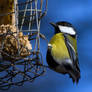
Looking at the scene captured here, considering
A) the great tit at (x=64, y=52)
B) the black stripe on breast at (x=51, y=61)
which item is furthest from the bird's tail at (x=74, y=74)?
the black stripe on breast at (x=51, y=61)

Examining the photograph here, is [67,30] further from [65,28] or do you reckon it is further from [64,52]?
[64,52]

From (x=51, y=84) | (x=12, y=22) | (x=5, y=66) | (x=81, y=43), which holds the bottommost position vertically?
(x=51, y=84)

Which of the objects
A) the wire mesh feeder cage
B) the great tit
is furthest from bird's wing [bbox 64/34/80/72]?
the wire mesh feeder cage

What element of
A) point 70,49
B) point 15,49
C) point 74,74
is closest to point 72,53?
point 70,49

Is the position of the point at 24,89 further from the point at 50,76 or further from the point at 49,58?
the point at 49,58

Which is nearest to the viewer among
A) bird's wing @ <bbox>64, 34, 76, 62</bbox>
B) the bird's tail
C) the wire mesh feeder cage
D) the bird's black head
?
the wire mesh feeder cage

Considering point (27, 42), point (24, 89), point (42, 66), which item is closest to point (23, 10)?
point (27, 42)

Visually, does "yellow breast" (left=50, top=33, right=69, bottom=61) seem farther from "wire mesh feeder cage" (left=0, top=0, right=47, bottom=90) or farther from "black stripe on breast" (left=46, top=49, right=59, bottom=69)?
"wire mesh feeder cage" (left=0, top=0, right=47, bottom=90)

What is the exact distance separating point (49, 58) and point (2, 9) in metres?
0.48

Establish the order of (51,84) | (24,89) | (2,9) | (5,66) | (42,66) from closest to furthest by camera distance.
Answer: (5,66) < (42,66) < (2,9) < (24,89) < (51,84)

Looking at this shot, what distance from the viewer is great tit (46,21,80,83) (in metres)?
2.39

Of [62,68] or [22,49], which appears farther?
[62,68]

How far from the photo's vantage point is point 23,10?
89.3 inches

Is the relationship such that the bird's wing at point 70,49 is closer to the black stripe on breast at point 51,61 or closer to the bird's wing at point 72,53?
the bird's wing at point 72,53
